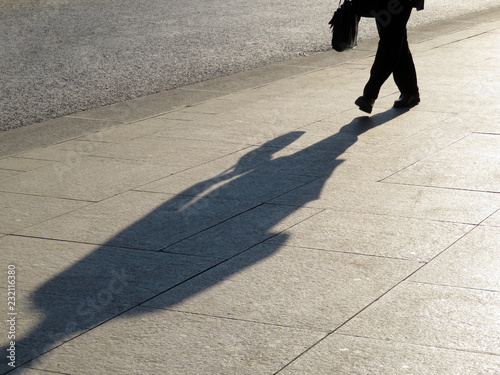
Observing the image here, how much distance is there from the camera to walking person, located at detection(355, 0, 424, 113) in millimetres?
7145

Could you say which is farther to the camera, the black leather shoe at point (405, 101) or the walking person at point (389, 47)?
the black leather shoe at point (405, 101)

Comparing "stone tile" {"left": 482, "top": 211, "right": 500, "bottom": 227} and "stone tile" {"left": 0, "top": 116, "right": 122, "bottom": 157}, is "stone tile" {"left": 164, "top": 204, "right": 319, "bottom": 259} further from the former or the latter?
"stone tile" {"left": 0, "top": 116, "right": 122, "bottom": 157}

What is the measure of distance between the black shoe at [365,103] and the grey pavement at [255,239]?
0.49 feet

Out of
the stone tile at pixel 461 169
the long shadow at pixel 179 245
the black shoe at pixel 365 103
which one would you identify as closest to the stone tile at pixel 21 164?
the long shadow at pixel 179 245

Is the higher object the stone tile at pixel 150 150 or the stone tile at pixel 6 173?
the stone tile at pixel 6 173

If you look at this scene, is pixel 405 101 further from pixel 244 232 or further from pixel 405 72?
pixel 244 232

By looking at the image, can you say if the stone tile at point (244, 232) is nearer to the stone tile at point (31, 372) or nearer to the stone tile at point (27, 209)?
the stone tile at point (27, 209)

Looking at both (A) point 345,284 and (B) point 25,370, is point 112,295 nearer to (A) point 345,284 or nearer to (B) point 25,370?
(B) point 25,370

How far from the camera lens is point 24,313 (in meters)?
3.68

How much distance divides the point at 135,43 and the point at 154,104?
431 cm

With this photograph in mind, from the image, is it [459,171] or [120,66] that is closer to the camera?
[459,171]

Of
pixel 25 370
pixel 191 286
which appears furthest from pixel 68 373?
pixel 191 286

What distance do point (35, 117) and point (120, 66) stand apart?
2.70 m

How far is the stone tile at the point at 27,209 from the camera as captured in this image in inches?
192
